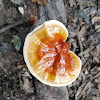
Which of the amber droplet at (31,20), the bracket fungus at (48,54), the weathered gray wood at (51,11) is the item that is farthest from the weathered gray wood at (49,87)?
the bracket fungus at (48,54)

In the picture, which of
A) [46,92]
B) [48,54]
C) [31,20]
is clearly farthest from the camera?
[46,92]

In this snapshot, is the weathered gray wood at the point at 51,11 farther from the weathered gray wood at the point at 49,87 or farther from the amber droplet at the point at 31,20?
the amber droplet at the point at 31,20

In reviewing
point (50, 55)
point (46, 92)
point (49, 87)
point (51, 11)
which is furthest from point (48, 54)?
point (51, 11)

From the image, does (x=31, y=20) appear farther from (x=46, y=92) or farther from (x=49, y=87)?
(x=46, y=92)

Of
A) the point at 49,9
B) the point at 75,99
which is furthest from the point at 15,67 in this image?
the point at 75,99

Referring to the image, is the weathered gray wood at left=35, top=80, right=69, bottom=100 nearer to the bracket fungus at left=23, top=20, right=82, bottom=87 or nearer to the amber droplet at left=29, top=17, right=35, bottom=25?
the bracket fungus at left=23, top=20, right=82, bottom=87

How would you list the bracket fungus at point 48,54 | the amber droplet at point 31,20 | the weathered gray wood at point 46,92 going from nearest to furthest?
the bracket fungus at point 48,54
the amber droplet at point 31,20
the weathered gray wood at point 46,92

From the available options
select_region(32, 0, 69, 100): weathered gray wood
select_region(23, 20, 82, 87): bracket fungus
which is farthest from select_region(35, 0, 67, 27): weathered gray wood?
select_region(23, 20, 82, 87): bracket fungus

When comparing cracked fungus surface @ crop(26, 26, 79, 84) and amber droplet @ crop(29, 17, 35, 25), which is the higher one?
amber droplet @ crop(29, 17, 35, 25)
